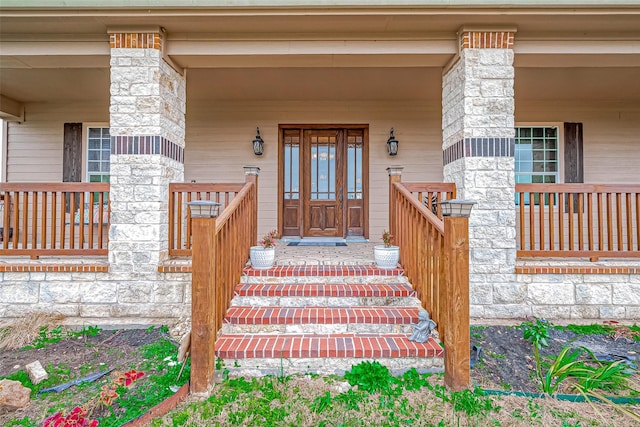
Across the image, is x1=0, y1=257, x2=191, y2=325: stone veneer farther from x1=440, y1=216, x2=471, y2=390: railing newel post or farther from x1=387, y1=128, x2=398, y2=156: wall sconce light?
x1=387, y1=128, x2=398, y2=156: wall sconce light

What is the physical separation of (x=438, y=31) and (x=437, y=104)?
2.45m

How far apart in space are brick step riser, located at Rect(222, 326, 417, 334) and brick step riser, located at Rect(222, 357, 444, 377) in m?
0.34

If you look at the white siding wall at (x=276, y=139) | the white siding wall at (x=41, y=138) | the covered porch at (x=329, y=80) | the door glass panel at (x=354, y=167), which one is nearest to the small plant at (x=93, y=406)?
the covered porch at (x=329, y=80)

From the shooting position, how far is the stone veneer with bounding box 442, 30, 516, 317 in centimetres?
364

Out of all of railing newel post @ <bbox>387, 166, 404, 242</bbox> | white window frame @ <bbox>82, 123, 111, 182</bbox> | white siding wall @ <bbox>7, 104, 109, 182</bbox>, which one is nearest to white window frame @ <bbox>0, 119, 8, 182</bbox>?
white siding wall @ <bbox>7, 104, 109, 182</bbox>

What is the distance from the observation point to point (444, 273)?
2625mm

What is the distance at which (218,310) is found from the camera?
2.75 m

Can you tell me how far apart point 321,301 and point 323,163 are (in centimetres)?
333

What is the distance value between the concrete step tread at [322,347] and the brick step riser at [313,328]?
0.32ft

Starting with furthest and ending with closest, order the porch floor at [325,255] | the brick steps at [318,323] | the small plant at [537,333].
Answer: the porch floor at [325,255]
the small plant at [537,333]
the brick steps at [318,323]

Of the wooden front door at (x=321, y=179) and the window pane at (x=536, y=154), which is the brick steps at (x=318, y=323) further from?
the window pane at (x=536, y=154)

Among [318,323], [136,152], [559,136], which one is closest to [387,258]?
[318,323]

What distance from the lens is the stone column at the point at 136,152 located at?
368 cm

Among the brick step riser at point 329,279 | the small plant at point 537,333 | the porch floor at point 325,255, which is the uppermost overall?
the porch floor at point 325,255
